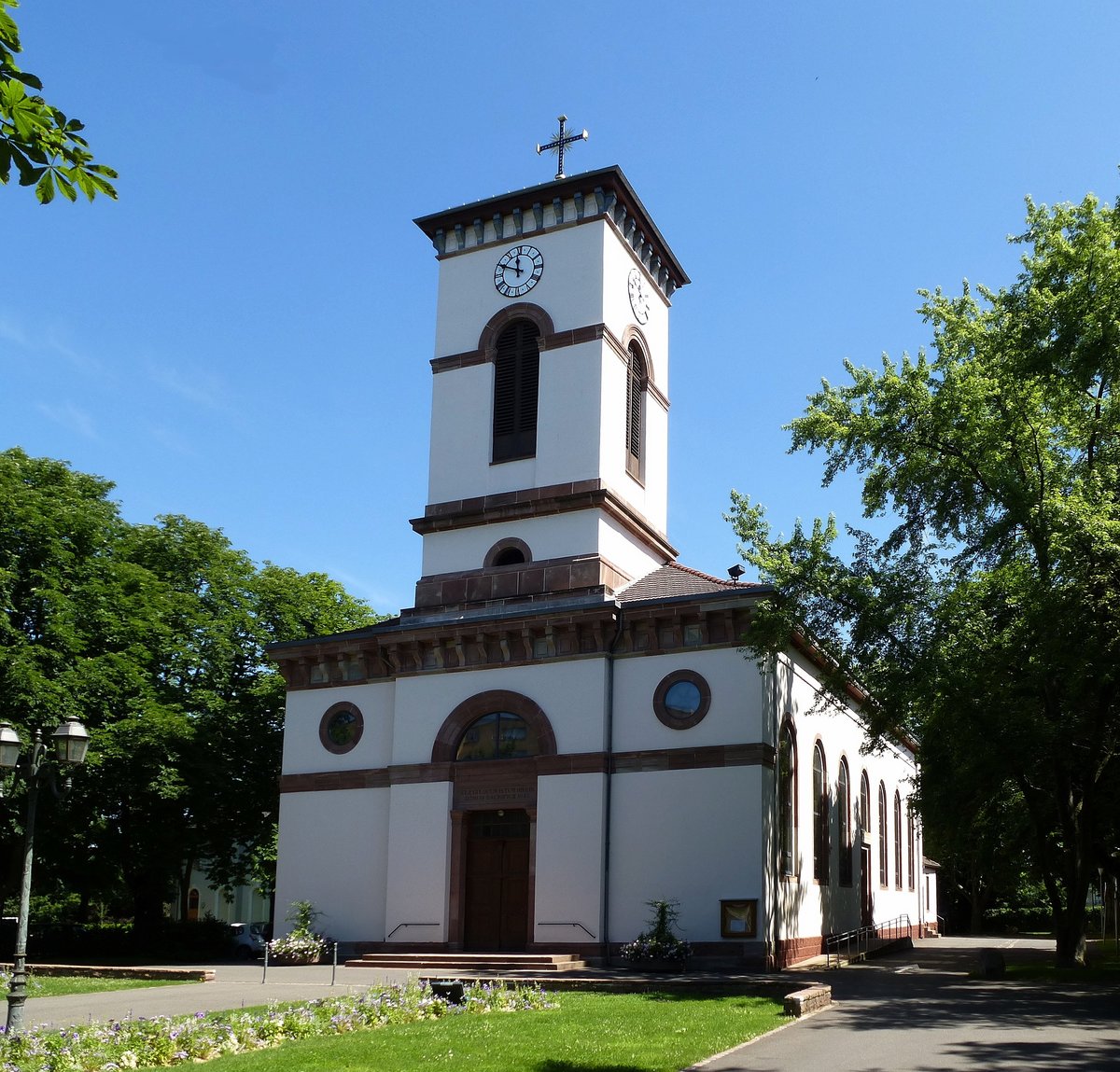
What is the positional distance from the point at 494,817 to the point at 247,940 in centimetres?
1638

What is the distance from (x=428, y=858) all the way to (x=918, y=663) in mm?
12411

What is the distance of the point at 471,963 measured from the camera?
83.6ft

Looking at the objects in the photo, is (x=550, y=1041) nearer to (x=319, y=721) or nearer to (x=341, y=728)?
(x=341, y=728)

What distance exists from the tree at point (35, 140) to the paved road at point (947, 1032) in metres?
9.96

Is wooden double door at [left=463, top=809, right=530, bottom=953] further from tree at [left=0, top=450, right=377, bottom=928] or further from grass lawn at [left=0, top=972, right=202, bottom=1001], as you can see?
tree at [left=0, top=450, right=377, bottom=928]

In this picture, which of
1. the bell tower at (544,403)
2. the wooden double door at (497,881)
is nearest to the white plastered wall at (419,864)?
the wooden double door at (497,881)

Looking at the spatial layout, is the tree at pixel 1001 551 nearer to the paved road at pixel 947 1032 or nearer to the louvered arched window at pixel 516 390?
the paved road at pixel 947 1032

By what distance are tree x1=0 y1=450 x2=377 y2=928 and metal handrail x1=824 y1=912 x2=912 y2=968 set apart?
16776mm

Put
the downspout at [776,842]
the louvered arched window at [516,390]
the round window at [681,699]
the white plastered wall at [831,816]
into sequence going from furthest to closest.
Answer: the louvered arched window at [516,390]
the white plastered wall at [831,816]
the round window at [681,699]
the downspout at [776,842]

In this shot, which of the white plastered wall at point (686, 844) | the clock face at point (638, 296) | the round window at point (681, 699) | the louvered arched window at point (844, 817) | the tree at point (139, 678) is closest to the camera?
the white plastered wall at point (686, 844)

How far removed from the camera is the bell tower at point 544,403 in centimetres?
3005

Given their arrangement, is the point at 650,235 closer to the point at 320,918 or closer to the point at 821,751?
the point at 821,751

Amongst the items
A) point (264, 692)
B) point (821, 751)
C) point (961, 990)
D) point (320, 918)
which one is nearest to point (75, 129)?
point (961, 990)

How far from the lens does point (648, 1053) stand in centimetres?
1304
